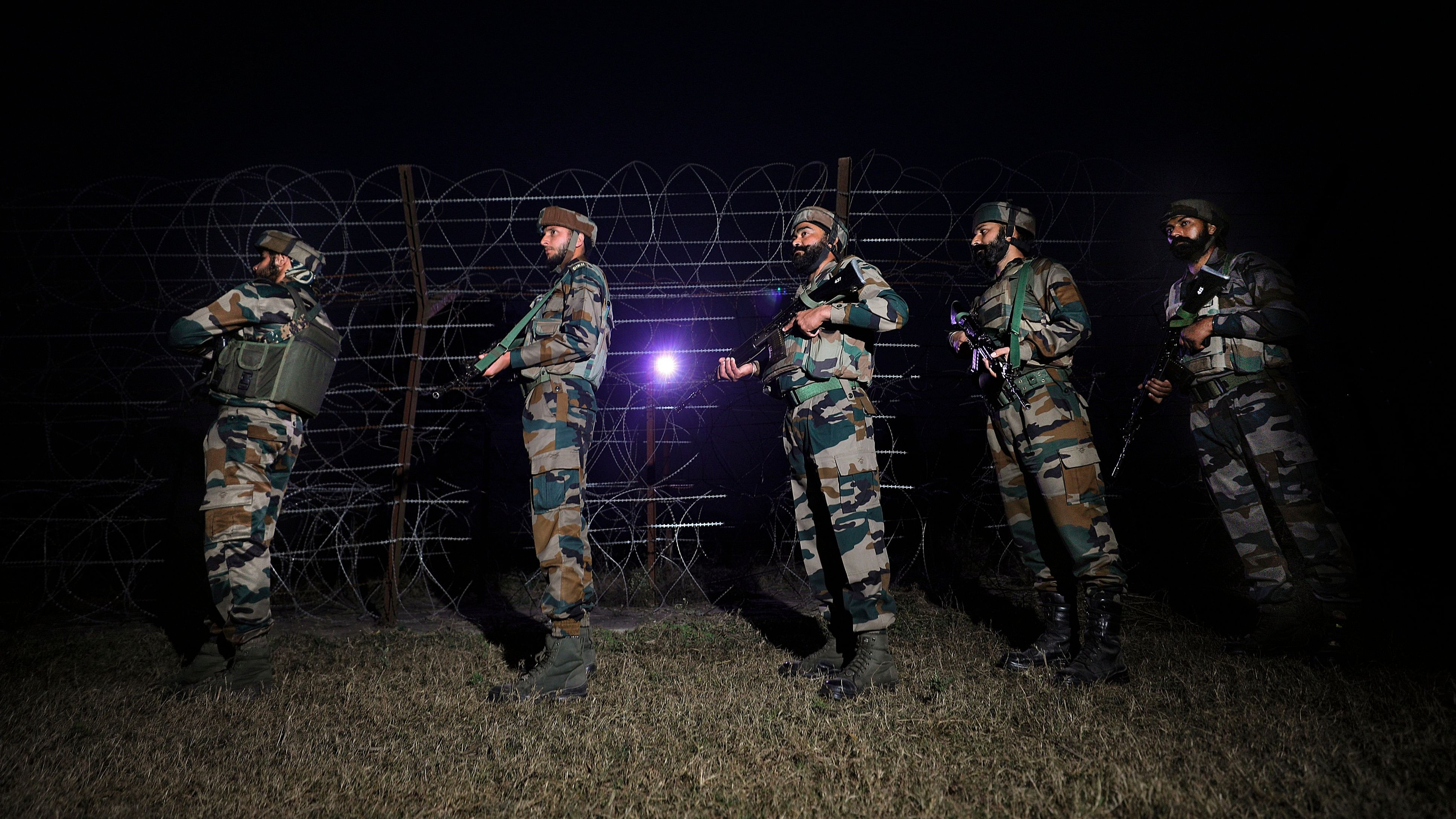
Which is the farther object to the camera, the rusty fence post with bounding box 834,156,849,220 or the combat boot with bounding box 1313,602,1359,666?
the rusty fence post with bounding box 834,156,849,220

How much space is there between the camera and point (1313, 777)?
182cm

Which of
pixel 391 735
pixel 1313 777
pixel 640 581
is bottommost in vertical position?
pixel 640 581

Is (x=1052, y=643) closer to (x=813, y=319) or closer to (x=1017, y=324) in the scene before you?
(x=1017, y=324)

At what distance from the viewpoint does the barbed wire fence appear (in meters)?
4.46

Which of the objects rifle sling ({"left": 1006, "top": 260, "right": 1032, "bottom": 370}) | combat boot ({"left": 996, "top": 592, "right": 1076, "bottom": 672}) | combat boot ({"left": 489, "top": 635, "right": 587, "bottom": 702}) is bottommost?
combat boot ({"left": 996, "top": 592, "right": 1076, "bottom": 672})

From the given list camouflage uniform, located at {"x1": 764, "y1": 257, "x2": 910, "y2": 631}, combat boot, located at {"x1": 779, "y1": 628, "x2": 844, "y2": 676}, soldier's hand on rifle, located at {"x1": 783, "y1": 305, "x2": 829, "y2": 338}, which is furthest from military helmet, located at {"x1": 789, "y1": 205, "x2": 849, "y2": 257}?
combat boot, located at {"x1": 779, "y1": 628, "x2": 844, "y2": 676}

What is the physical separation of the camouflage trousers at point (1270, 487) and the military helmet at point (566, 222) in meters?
3.43

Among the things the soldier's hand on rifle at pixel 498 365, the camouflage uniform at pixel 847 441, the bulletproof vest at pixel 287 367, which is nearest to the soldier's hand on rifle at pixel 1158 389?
the camouflage uniform at pixel 847 441

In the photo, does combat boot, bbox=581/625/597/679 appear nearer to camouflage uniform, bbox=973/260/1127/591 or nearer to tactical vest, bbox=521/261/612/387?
tactical vest, bbox=521/261/612/387

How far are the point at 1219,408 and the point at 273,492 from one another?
5019mm

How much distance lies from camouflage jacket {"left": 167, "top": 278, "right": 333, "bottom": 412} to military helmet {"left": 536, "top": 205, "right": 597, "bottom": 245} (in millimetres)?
1457

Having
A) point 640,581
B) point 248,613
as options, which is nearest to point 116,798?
point 248,613

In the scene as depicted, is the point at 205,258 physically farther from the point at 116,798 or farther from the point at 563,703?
the point at 563,703

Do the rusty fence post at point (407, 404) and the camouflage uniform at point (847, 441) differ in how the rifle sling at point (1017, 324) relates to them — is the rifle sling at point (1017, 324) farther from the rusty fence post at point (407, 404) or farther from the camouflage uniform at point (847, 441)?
the rusty fence post at point (407, 404)
